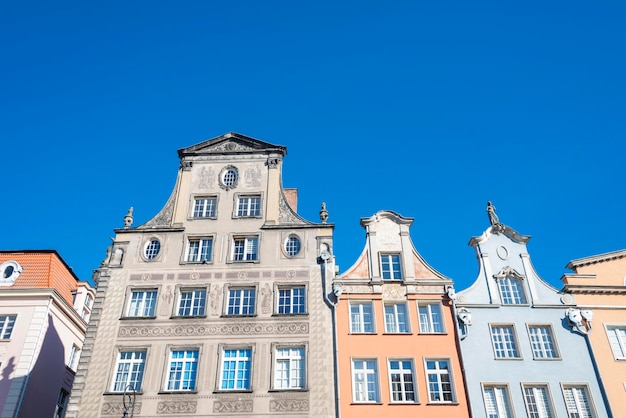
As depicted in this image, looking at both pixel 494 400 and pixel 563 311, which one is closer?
pixel 494 400

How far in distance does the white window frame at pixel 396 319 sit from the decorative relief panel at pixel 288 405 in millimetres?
5233

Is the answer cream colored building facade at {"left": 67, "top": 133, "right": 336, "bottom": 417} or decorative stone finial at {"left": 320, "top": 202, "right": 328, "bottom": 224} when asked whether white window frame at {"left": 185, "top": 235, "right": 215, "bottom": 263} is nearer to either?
cream colored building facade at {"left": 67, "top": 133, "right": 336, "bottom": 417}

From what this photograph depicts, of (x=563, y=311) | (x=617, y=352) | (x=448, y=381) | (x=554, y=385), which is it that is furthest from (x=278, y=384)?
(x=617, y=352)

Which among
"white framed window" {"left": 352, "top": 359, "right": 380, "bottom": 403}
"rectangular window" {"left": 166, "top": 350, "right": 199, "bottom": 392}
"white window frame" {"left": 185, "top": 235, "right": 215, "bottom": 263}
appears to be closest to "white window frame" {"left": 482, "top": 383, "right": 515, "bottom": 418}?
"white framed window" {"left": 352, "top": 359, "right": 380, "bottom": 403}

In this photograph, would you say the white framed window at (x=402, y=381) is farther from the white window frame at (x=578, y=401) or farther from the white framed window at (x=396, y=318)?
the white window frame at (x=578, y=401)

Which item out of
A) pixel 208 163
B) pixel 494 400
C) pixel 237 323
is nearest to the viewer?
pixel 494 400

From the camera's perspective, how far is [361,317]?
91.4 feet

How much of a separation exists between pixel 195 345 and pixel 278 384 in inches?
173

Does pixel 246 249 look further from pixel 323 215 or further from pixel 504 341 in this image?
pixel 504 341

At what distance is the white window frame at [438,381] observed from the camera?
25.4 meters

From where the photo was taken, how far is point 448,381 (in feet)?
85.3

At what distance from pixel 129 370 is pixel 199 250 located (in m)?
6.88

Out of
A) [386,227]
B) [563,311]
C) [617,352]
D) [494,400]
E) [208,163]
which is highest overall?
[208,163]

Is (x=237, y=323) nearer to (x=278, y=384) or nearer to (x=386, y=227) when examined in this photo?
(x=278, y=384)
